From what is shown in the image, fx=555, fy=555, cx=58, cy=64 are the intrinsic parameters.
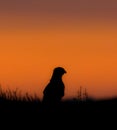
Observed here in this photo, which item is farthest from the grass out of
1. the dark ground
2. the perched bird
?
the perched bird

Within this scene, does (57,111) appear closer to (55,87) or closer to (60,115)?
(60,115)

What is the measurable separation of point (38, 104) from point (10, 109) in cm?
88

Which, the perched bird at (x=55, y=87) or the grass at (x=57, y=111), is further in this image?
the perched bird at (x=55, y=87)

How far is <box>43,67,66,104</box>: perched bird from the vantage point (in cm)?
1472

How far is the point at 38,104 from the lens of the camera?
10781mm

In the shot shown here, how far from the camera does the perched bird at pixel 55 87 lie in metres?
14.7

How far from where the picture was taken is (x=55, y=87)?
50.0ft

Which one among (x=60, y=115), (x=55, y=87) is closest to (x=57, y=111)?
(x=60, y=115)

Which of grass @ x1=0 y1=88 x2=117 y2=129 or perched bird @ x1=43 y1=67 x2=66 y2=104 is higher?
perched bird @ x1=43 y1=67 x2=66 y2=104

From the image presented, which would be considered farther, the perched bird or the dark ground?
the perched bird

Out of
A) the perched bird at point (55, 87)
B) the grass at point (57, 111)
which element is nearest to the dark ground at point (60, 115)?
the grass at point (57, 111)

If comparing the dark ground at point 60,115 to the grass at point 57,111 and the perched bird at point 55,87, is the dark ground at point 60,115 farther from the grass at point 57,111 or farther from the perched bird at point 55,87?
the perched bird at point 55,87

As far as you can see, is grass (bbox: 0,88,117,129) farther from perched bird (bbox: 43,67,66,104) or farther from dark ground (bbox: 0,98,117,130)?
perched bird (bbox: 43,67,66,104)

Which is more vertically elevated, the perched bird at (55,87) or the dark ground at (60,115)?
the perched bird at (55,87)
